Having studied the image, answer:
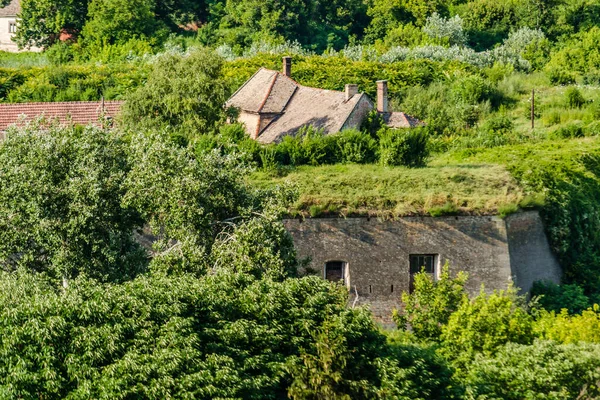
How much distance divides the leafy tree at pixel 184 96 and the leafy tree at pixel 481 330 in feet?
38.1

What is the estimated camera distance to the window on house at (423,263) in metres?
31.7

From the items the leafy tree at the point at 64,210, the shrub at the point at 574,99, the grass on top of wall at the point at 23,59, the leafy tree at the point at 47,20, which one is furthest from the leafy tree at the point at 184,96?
the leafy tree at the point at 47,20

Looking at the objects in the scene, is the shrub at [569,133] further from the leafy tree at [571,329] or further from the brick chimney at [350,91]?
the leafy tree at [571,329]

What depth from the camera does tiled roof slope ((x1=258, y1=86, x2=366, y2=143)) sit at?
39.1 metres

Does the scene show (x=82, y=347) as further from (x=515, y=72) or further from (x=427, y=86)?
(x=515, y=72)

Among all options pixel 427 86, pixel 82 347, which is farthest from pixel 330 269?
pixel 427 86

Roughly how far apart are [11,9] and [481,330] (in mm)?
39604

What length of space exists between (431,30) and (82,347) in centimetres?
4064

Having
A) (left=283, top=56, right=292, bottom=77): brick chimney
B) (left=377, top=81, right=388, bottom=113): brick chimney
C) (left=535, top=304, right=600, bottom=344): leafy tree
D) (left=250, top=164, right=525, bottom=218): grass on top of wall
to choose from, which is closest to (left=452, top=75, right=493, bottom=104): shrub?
(left=377, top=81, right=388, bottom=113): brick chimney

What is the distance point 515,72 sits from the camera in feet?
176

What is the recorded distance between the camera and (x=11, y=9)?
60.8m

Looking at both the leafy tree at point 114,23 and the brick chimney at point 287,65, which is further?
the leafy tree at point 114,23

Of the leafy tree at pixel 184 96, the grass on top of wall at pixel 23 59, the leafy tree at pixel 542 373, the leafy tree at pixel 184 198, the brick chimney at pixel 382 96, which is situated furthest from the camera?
the grass on top of wall at pixel 23 59

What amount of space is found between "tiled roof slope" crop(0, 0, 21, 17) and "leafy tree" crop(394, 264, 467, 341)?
36179 millimetres
